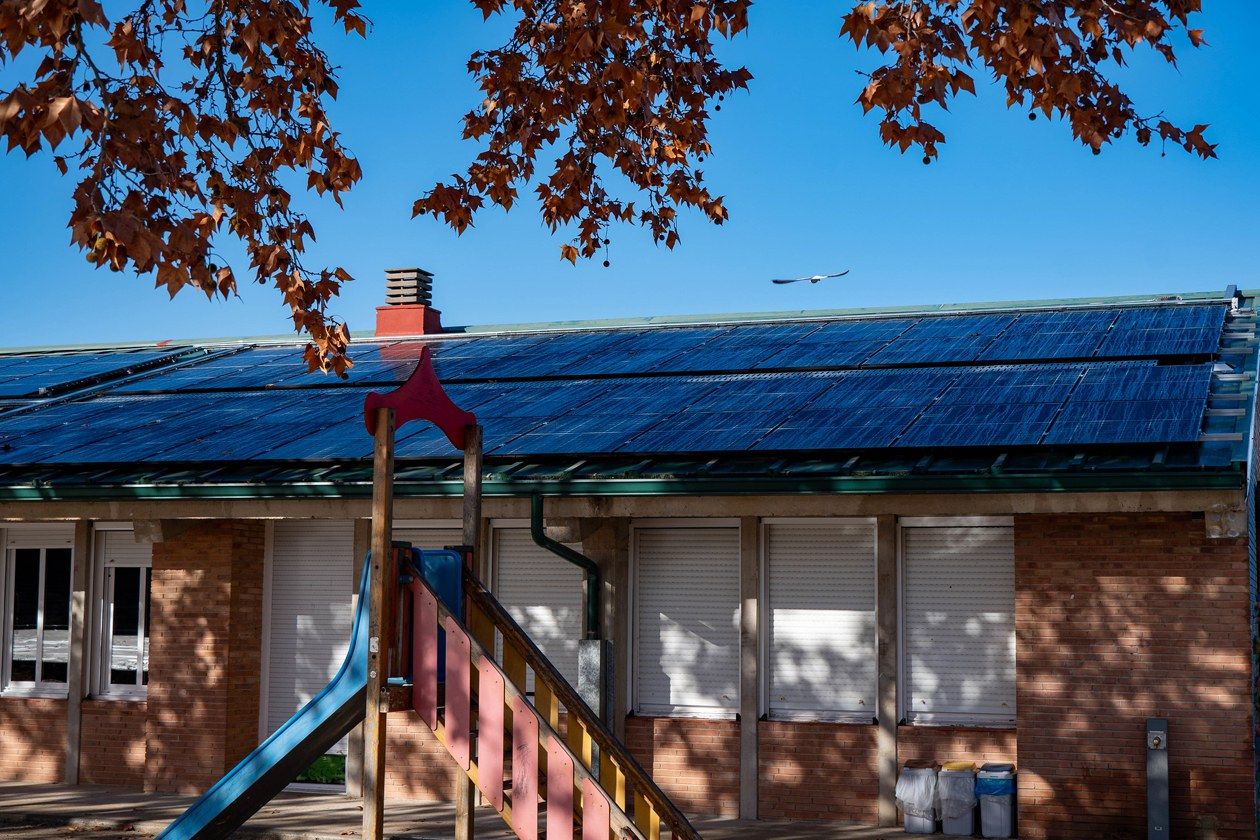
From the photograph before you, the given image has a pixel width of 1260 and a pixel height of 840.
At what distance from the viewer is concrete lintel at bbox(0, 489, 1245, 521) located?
11.5 m

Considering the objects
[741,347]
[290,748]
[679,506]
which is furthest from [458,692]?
[741,347]

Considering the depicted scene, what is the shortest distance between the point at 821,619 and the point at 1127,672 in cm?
294

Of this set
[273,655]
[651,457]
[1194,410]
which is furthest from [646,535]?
[1194,410]

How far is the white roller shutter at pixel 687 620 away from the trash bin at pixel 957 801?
2257 mm

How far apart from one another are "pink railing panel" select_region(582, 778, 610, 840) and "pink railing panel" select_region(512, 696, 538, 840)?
0.35 metres

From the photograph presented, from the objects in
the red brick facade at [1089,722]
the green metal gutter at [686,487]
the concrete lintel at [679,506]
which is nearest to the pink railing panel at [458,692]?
the green metal gutter at [686,487]

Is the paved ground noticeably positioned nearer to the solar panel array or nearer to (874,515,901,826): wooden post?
(874,515,901,826): wooden post

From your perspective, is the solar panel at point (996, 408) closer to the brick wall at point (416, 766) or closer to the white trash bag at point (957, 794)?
the white trash bag at point (957, 794)

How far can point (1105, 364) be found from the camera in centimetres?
1466

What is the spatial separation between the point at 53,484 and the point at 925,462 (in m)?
8.26

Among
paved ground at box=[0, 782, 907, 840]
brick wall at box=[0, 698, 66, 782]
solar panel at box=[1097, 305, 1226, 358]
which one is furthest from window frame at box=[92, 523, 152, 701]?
solar panel at box=[1097, 305, 1226, 358]

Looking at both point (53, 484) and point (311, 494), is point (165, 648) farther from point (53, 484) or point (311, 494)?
point (311, 494)

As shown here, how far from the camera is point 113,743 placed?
637 inches

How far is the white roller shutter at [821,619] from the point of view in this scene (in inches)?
554
